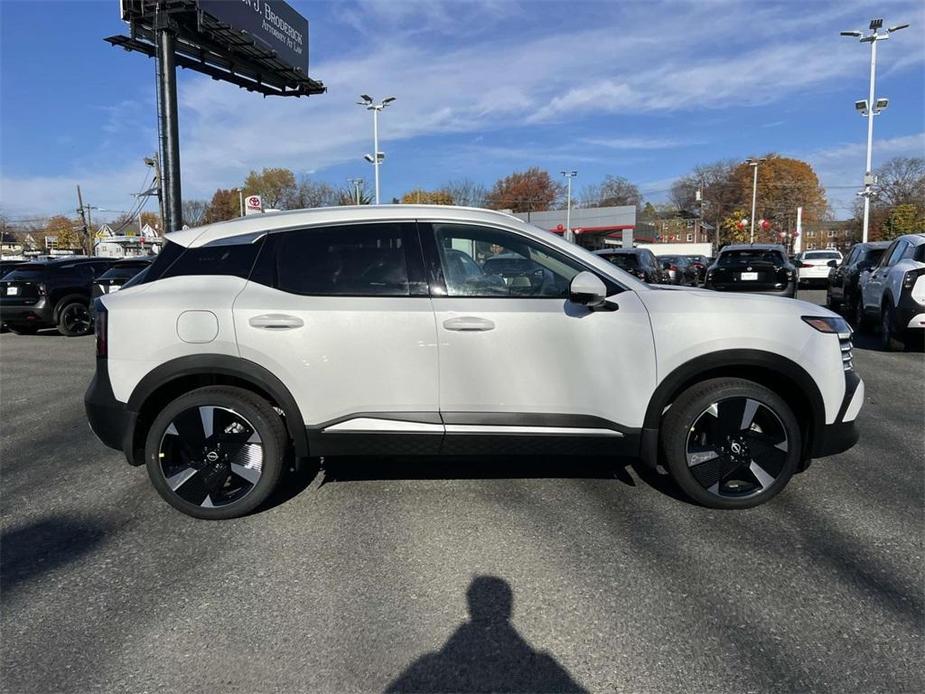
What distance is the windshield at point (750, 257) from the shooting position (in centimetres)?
1454

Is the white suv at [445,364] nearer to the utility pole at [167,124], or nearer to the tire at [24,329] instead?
the tire at [24,329]

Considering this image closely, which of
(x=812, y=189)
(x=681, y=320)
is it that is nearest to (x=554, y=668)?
(x=681, y=320)

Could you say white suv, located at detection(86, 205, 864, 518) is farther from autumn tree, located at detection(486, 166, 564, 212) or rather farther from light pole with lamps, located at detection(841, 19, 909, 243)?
autumn tree, located at detection(486, 166, 564, 212)

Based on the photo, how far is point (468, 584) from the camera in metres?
3.13

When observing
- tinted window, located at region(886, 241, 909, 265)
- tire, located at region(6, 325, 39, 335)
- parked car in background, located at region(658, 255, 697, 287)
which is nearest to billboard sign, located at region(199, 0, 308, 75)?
tire, located at region(6, 325, 39, 335)

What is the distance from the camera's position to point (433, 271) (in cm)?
379

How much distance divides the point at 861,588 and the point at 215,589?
310cm

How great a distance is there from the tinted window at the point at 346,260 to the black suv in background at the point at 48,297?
12.0 m

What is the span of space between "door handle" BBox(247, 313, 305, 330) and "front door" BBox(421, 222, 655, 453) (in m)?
0.81

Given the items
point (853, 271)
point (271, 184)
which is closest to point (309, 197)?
point (271, 184)

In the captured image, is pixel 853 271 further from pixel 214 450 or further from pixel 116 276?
pixel 116 276

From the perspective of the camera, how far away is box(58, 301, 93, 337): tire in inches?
531

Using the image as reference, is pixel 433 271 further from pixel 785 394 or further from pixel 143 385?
pixel 785 394

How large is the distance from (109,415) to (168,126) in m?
19.0
